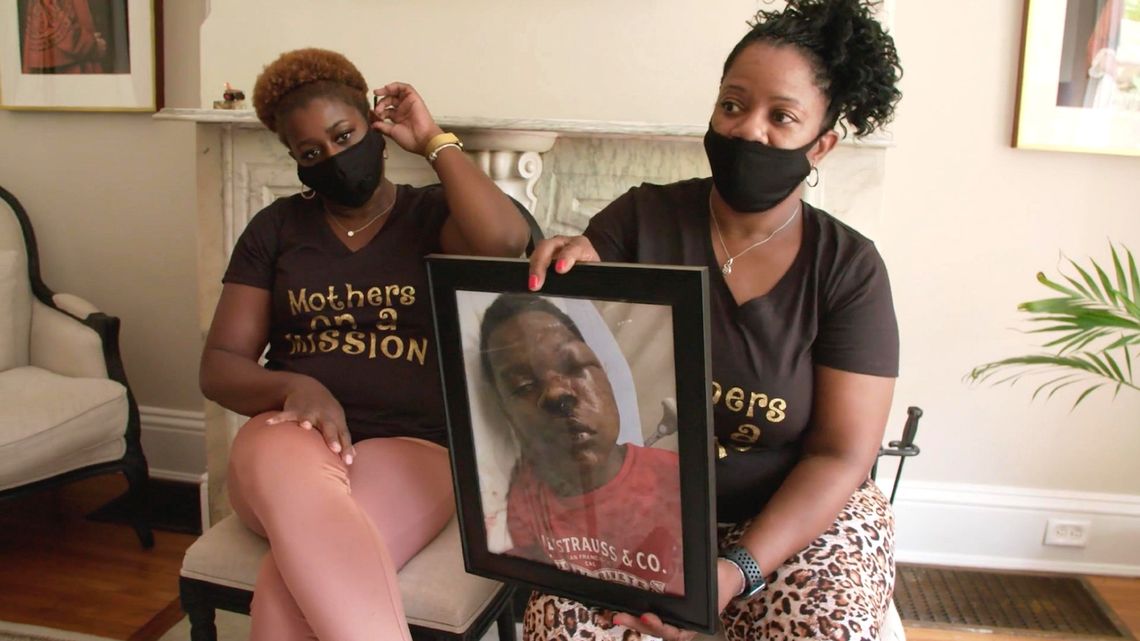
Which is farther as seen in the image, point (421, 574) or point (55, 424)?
point (55, 424)

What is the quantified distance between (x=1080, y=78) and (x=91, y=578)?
8.93 feet

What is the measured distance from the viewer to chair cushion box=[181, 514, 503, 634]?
1208mm

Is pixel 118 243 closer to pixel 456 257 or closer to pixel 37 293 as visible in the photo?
pixel 37 293

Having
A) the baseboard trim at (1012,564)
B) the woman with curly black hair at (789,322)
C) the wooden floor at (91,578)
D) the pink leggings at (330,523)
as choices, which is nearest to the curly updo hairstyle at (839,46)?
the woman with curly black hair at (789,322)

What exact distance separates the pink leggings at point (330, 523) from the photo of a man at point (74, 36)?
1.64m

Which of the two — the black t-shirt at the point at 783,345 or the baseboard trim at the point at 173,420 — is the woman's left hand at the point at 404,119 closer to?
the black t-shirt at the point at 783,345

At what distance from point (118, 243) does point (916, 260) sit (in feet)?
7.69

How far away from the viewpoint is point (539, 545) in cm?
105

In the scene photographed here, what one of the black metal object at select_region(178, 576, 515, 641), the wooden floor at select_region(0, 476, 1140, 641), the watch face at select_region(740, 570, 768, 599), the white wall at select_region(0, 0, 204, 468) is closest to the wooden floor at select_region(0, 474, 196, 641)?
the wooden floor at select_region(0, 476, 1140, 641)

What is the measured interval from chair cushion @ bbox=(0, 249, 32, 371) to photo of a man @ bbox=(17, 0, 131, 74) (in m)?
0.58

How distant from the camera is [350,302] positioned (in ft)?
4.63

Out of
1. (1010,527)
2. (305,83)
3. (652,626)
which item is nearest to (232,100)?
(305,83)

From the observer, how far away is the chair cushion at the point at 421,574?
121cm

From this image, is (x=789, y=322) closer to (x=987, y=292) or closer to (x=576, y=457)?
(x=576, y=457)
